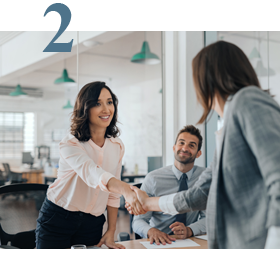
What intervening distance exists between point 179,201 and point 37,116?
6.76ft

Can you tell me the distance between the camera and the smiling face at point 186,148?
221cm

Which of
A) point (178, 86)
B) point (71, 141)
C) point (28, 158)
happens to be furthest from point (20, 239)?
point (178, 86)

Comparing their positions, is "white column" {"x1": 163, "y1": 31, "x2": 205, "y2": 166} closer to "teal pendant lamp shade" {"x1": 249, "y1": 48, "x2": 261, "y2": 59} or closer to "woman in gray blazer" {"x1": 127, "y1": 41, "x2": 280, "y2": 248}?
"teal pendant lamp shade" {"x1": 249, "y1": 48, "x2": 261, "y2": 59}

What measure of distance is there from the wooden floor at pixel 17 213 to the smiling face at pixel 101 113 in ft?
2.14

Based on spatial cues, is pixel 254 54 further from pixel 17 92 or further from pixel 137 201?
pixel 17 92

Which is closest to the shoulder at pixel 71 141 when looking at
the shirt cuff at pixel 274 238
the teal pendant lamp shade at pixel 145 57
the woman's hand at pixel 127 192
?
the woman's hand at pixel 127 192

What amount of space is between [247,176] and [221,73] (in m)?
0.34

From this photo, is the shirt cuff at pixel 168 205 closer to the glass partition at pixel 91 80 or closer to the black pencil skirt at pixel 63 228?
the black pencil skirt at pixel 63 228

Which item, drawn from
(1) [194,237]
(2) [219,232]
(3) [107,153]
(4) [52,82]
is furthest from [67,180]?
(4) [52,82]

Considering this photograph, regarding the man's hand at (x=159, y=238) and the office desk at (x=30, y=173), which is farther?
the office desk at (x=30, y=173)

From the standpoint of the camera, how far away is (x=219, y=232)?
3.14 ft

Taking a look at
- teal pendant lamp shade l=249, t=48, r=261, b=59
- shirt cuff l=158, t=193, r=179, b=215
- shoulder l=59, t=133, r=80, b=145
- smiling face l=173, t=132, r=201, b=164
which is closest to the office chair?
shoulder l=59, t=133, r=80, b=145

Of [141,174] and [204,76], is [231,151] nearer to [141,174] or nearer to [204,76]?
[204,76]
